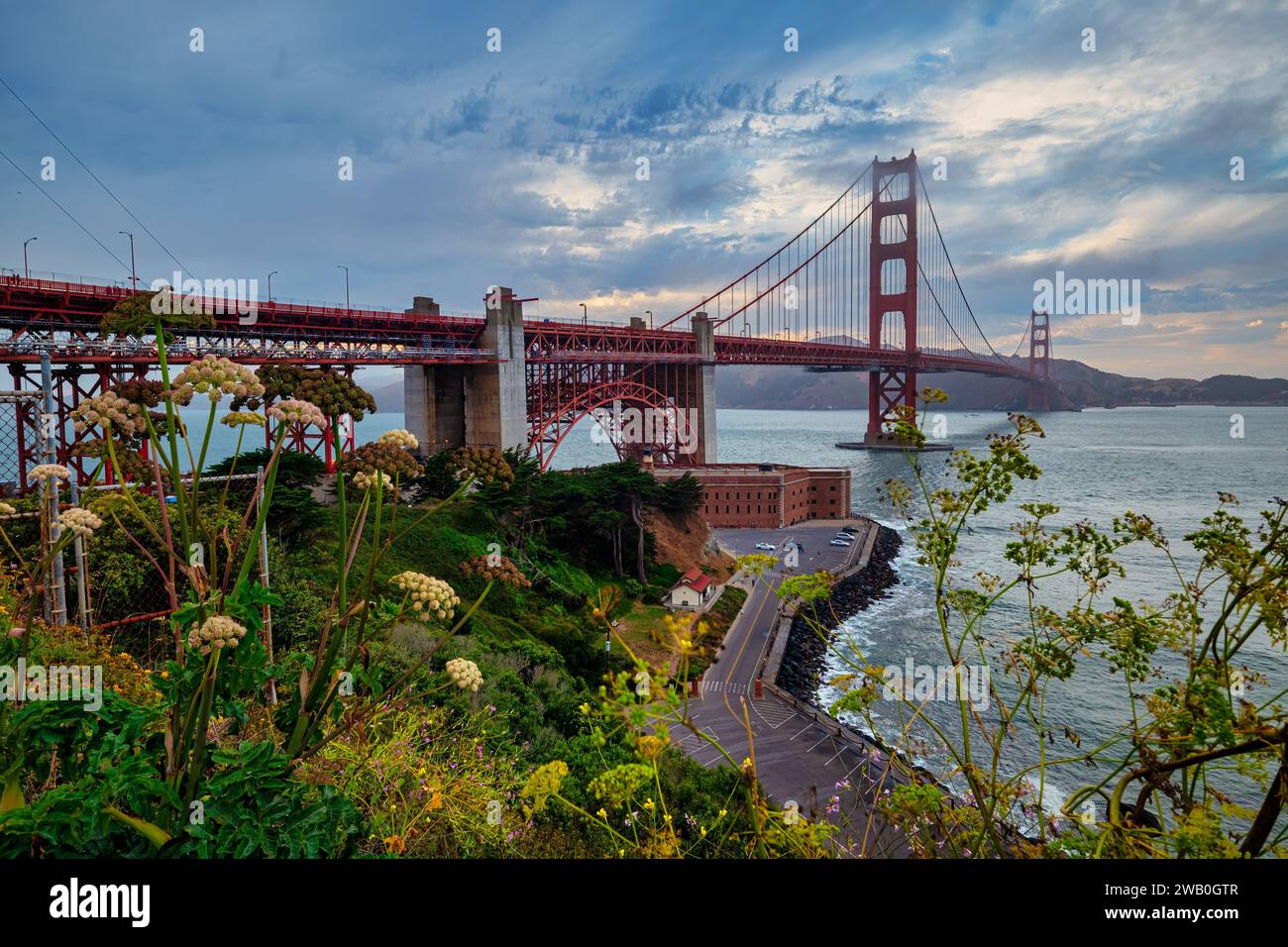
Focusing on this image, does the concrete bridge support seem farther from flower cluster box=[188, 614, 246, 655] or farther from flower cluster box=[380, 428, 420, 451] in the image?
flower cluster box=[188, 614, 246, 655]

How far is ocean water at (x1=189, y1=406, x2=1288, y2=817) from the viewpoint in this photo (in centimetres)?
1770

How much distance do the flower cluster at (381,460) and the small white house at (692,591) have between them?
23036 mm

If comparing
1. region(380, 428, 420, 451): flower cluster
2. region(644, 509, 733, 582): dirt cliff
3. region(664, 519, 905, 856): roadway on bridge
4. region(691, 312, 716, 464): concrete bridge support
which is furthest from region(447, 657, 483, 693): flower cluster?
region(691, 312, 716, 464): concrete bridge support

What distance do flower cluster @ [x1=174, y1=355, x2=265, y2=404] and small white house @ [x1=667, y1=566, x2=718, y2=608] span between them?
23.6m

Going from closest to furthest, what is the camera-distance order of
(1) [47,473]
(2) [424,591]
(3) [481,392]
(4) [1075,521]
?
1. (2) [424,591]
2. (1) [47,473]
3. (4) [1075,521]
4. (3) [481,392]

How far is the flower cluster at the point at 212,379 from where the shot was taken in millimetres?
2037

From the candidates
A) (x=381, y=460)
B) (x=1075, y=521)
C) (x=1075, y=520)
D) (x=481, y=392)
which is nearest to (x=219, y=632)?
(x=381, y=460)

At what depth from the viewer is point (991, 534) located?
3912cm

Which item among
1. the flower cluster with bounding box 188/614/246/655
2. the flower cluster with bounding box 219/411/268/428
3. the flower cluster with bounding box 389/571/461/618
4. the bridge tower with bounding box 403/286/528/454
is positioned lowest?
the flower cluster with bounding box 389/571/461/618

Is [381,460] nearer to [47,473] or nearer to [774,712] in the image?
[47,473]

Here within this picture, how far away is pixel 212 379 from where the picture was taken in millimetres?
2057

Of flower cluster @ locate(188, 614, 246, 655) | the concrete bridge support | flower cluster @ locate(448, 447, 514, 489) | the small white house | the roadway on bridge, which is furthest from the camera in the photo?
the concrete bridge support

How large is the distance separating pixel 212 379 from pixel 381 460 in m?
0.58
